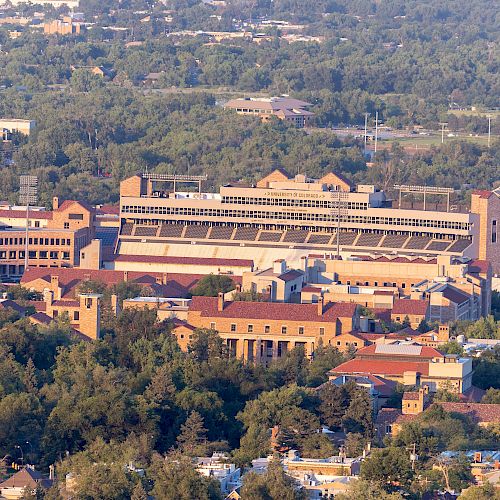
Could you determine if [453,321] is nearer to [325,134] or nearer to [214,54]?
[325,134]

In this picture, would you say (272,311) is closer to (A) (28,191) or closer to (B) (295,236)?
(B) (295,236)

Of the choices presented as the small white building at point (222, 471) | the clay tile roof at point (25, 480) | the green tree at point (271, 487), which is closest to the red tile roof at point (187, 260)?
the small white building at point (222, 471)

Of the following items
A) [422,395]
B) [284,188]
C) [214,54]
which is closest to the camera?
[422,395]

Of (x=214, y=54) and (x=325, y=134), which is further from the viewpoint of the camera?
(x=214, y=54)

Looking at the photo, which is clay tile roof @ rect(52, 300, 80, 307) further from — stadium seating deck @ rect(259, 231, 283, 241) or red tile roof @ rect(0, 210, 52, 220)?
stadium seating deck @ rect(259, 231, 283, 241)

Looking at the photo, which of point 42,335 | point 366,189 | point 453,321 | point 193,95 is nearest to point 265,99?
point 193,95

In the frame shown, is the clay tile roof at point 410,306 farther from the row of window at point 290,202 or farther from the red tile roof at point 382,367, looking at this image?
the row of window at point 290,202

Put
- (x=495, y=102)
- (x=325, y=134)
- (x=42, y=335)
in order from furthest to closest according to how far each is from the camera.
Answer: (x=495, y=102) → (x=325, y=134) → (x=42, y=335)

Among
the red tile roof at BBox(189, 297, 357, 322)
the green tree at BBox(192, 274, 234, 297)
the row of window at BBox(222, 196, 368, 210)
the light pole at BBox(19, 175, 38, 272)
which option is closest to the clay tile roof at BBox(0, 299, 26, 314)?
the red tile roof at BBox(189, 297, 357, 322)
